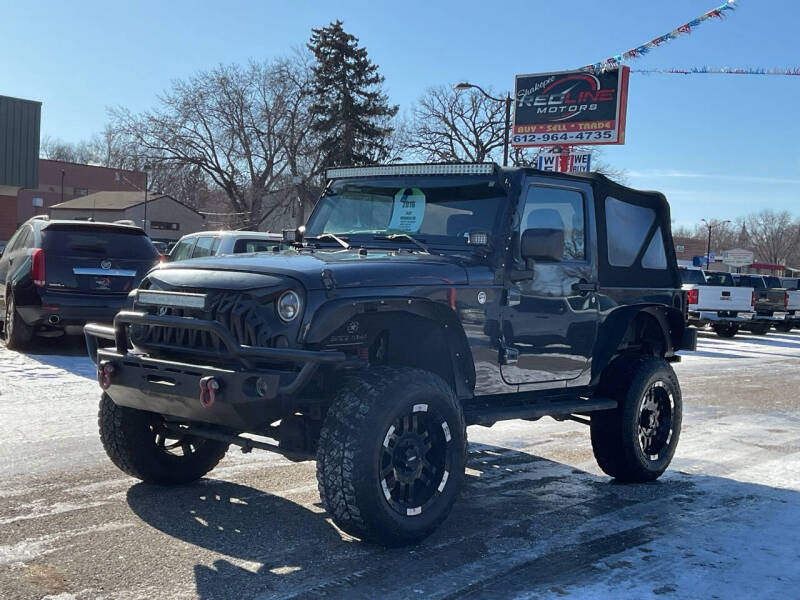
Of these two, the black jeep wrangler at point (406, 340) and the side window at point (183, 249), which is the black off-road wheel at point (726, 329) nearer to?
the side window at point (183, 249)

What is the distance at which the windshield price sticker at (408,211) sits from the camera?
5.64 meters

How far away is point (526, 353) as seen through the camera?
5410mm

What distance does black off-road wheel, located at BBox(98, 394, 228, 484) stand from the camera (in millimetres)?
5234

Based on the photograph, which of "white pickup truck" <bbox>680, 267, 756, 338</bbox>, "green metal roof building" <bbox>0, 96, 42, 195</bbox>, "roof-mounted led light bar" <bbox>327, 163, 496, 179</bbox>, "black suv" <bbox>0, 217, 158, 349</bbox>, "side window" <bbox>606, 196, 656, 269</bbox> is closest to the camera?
"roof-mounted led light bar" <bbox>327, 163, 496, 179</bbox>

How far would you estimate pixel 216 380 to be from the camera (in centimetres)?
421

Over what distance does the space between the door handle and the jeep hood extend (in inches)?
40.3

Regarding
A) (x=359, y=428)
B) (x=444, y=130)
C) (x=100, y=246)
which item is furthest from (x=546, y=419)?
(x=444, y=130)

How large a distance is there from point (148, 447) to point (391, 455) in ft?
5.70

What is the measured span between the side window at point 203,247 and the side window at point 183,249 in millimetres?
245

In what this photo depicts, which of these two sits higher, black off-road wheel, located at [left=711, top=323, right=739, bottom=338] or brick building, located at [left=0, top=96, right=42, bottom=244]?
brick building, located at [left=0, top=96, right=42, bottom=244]

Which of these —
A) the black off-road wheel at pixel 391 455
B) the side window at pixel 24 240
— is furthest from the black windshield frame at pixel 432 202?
the side window at pixel 24 240

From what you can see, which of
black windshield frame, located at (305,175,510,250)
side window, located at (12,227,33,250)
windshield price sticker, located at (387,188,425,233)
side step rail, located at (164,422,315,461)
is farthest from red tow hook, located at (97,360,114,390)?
side window, located at (12,227,33,250)

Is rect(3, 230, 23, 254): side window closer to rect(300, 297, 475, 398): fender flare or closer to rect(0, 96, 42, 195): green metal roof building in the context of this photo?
rect(300, 297, 475, 398): fender flare

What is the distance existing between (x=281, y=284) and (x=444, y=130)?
49.2m
